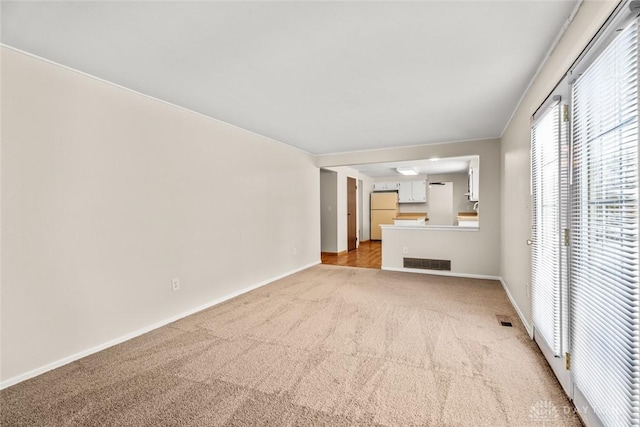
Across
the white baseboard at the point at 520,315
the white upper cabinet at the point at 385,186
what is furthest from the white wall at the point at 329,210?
the white baseboard at the point at 520,315

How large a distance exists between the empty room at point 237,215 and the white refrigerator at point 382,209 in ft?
20.4

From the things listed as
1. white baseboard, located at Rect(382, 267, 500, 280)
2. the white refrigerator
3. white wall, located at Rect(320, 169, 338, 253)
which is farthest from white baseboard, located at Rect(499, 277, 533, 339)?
the white refrigerator

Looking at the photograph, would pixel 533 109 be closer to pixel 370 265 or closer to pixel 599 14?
pixel 599 14

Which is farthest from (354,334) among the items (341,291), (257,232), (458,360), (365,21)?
(365,21)

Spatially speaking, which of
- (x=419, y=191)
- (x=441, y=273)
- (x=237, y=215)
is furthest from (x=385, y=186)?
(x=237, y=215)

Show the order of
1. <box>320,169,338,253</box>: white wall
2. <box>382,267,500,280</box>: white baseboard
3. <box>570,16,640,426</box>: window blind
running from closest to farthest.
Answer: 1. <box>570,16,640,426</box>: window blind
2. <box>382,267,500,280</box>: white baseboard
3. <box>320,169,338,253</box>: white wall

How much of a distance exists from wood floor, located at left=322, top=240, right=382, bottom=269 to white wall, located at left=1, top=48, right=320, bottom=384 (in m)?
2.84

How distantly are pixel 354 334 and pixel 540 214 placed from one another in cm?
192

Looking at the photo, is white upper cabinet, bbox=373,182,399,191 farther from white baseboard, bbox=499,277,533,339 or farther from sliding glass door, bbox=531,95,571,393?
sliding glass door, bbox=531,95,571,393

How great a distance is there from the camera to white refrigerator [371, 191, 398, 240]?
33.4 ft

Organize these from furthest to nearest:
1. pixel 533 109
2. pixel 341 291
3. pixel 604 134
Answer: pixel 341 291
pixel 533 109
pixel 604 134

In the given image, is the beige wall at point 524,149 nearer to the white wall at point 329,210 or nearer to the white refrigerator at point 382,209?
the white wall at point 329,210

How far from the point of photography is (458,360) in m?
2.29

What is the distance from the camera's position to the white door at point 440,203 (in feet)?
32.2
